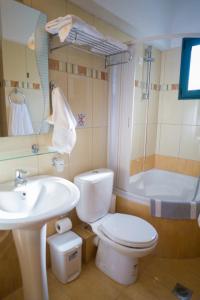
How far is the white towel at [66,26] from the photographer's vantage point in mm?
1204

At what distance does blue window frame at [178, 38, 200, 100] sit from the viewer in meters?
2.22

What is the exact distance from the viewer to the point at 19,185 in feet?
4.16

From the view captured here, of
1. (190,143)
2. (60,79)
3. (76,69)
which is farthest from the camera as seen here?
(190,143)

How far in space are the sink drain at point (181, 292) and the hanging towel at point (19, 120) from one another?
1623 millimetres

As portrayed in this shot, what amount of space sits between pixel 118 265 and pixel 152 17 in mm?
2538

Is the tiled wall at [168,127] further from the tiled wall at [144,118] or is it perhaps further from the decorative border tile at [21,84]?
the decorative border tile at [21,84]

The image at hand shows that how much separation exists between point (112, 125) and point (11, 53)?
1089 mm

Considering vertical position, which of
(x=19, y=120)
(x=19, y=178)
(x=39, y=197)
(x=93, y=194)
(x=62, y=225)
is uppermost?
(x=19, y=120)

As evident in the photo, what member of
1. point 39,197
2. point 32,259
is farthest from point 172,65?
point 32,259

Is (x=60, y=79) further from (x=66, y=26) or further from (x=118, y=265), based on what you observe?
(x=118, y=265)

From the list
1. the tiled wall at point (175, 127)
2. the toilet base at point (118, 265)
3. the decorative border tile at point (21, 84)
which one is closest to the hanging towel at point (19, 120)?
the decorative border tile at point (21, 84)

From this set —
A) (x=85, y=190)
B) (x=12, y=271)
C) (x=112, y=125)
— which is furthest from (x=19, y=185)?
(x=112, y=125)

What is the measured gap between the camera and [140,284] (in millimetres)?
1605

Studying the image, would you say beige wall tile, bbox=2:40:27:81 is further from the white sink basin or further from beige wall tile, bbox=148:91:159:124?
beige wall tile, bbox=148:91:159:124
